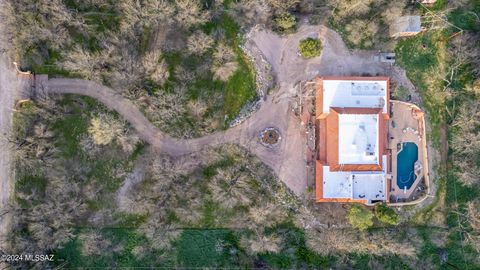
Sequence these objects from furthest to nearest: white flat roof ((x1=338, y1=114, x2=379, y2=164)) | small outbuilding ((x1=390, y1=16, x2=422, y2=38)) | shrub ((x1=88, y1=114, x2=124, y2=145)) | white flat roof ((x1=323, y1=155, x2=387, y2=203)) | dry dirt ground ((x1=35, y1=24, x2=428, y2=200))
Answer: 1. dry dirt ground ((x1=35, y1=24, x2=428, y2=200))
2. small outbuilding ((x1=390, y1=16, x2=422, y2=38))
3. white flat roof ((x1=323, y1=155, x2=387, y2=203))
4. white flat roof ((x1=338, y1=114, x2=379, y2=164))
5. shrub ((x1=88, y1=114, x2=124, y2=145))

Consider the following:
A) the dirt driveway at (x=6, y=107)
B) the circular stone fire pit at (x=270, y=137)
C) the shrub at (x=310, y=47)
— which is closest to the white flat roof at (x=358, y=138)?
the circular stone fire pit at (x=270, y=137)

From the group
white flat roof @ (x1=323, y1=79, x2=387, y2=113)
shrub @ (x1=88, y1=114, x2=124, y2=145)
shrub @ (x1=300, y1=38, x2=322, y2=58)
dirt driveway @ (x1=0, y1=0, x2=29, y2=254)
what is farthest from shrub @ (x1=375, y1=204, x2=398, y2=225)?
dirt driveway @ (x1=0, y1=0, x2=29, y2=254)

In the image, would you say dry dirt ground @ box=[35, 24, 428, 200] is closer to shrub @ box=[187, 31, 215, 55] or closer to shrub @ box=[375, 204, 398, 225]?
shrub @ box=[187, 31, 215, 55]

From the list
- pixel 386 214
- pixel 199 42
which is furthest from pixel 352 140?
pixel 199 42

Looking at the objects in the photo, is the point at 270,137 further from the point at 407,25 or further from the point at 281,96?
the point at 407,25

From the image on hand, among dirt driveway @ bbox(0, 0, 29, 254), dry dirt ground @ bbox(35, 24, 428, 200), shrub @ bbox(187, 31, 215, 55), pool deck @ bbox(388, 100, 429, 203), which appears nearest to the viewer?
shrub @ bbox(187, 31, 215, 55)

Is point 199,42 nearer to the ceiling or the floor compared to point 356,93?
nearer to the ceiling
